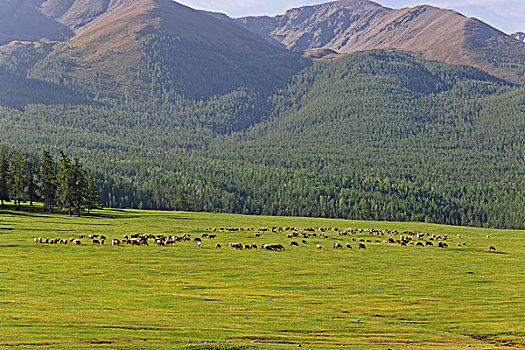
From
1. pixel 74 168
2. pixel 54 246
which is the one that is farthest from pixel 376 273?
pixel 74 168

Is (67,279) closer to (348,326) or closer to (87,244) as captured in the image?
(348,326)

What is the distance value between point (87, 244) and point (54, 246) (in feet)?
15.2

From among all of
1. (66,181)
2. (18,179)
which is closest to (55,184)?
(66,181)

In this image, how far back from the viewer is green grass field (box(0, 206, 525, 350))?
22516 millimetres

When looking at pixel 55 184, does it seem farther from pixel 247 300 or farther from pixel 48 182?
pixel 247 300

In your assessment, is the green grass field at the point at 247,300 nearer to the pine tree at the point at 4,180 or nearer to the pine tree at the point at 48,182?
the pine tree at the point at 48,182

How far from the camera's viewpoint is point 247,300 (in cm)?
3173

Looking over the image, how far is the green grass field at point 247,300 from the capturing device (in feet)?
73.9

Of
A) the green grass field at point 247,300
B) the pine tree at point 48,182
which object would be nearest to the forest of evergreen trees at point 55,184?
the pine tree at point 48,182

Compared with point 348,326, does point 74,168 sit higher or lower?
higher

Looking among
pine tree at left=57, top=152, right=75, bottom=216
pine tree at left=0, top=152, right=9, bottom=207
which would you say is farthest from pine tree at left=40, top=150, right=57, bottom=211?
pine tree at left=0, top=152, right=9, bottom=207

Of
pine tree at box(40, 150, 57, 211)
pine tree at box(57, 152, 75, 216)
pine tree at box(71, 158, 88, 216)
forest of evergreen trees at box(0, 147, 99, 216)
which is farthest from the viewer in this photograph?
pine tree at box(40, 150, 57, 211)

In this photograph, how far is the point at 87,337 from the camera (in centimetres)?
2091

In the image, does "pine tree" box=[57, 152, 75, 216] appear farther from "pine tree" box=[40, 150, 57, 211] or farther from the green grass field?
the green grass field
